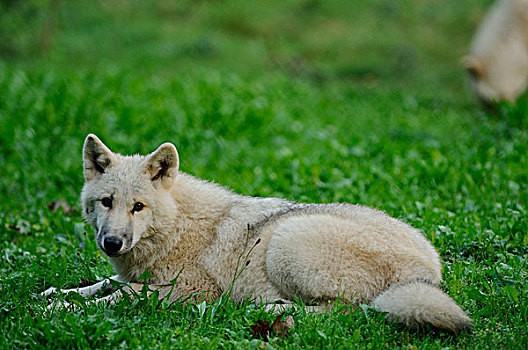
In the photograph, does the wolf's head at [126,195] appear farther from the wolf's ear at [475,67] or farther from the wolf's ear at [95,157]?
the wolf's ear at [475,67]

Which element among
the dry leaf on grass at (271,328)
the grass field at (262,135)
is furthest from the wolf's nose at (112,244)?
the dry leaf on grass at (271,328)

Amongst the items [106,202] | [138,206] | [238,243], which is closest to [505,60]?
[238,243]

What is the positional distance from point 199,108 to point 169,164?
579 cm

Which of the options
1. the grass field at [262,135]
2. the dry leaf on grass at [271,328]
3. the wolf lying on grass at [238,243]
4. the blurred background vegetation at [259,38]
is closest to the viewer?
the dry leaf on grass at [271,328]

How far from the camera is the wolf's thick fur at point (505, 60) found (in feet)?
38.5

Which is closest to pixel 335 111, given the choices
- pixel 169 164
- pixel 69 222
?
pixel 69 222

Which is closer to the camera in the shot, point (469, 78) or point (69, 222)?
point (69, 222)

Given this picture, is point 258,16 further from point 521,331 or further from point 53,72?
point 521,331

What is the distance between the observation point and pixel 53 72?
11594 mm

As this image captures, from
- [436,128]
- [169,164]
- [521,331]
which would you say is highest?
[521,331]

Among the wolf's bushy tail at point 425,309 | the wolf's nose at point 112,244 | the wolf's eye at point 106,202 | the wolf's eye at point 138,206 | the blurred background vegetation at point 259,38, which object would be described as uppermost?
the wolf's bushy tail at point 425,309

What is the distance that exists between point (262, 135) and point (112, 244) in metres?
5.87

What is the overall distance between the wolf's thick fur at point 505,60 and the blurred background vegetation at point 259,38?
1713 mm

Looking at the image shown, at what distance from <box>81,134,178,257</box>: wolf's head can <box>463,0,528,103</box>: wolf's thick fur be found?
29.7 feet
